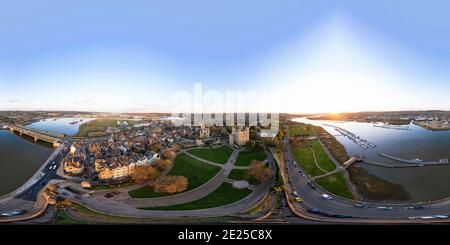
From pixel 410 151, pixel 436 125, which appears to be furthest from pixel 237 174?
pixel 436 125

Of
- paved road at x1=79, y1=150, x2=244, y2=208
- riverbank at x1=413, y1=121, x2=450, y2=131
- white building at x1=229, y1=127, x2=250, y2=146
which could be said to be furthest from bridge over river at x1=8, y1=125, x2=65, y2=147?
riverbank at x1=413, y1=121, x2=450, y2=131

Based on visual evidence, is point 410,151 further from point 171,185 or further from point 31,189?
point 31,189

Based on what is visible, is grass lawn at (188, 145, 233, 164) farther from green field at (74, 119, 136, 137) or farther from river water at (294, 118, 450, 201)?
green field at (74, 119, 136, 137)

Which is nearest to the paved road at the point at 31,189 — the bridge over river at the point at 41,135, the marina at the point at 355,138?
the bridge over river at the point at 41,135

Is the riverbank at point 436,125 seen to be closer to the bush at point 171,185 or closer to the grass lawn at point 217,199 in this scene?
the grass lawn at point 217,199
